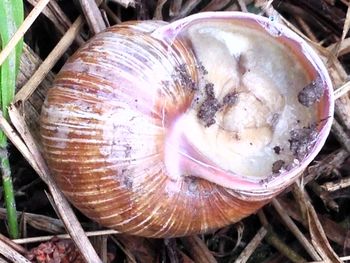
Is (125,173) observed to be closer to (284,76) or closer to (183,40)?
(183,40)

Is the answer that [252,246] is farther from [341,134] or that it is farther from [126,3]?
[126,3]

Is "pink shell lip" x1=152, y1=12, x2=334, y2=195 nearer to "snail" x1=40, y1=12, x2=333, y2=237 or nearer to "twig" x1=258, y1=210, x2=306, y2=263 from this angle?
"snail" x1=40, y1=12, x2=333, y2=237

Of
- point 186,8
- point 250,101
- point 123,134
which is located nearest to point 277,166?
point 250,101

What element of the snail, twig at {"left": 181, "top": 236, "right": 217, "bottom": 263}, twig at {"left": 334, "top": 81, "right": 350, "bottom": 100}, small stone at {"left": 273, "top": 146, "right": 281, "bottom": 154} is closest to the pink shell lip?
the snail

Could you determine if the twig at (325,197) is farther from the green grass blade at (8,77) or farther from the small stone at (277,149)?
the green grass blade at (8,77)

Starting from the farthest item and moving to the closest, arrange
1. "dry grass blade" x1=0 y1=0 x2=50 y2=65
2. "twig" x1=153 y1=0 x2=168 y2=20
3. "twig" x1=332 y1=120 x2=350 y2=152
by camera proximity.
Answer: "twig" x1=332 y1=120 x2=350 y2=152 → "twig" x1=153 y1=0 x2=168 y2=20 → "dry grass blade" x1=0 y1=0 x2=50 y2=65

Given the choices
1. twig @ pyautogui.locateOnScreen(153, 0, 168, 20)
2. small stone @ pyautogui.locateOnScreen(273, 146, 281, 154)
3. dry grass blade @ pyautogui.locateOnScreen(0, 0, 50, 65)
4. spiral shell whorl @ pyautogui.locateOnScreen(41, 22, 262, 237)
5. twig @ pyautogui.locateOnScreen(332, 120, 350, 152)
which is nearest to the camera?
spiral shell whorl @ pyautogui.locateOnScreen(41, 22, 262, 237)
